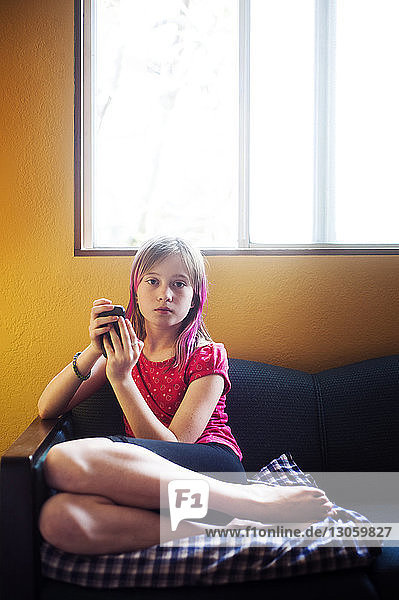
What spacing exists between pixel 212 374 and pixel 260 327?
1.51ft

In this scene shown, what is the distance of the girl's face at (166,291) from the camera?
5.45 feet

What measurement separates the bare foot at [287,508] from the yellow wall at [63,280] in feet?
2.24

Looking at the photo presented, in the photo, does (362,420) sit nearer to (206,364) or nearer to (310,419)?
(310,419)

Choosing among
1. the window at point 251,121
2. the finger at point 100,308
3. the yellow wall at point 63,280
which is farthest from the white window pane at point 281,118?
the finger at point 100,308

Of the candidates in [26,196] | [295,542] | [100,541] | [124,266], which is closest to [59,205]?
[26,196]

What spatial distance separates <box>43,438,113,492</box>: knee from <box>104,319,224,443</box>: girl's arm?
166 mm

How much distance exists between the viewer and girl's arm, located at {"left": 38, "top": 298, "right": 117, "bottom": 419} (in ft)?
5.11

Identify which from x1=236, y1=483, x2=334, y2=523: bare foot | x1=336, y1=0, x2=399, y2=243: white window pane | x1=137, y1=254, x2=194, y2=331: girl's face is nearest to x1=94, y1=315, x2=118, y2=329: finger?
x1=137, y1=254, x2=194, y2=331: girl's face

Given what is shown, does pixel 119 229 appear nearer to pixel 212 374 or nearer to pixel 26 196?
pixel 26 196

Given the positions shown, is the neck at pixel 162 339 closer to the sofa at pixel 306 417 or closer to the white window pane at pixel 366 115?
the sofa at pixel 306 417

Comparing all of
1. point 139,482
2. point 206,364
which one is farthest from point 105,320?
point 139,482

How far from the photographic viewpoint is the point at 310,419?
5.99ft

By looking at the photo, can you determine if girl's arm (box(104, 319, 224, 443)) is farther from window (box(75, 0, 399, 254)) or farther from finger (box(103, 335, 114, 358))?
window (box(75, 0, 399, 254))

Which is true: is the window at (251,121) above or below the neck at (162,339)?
above
